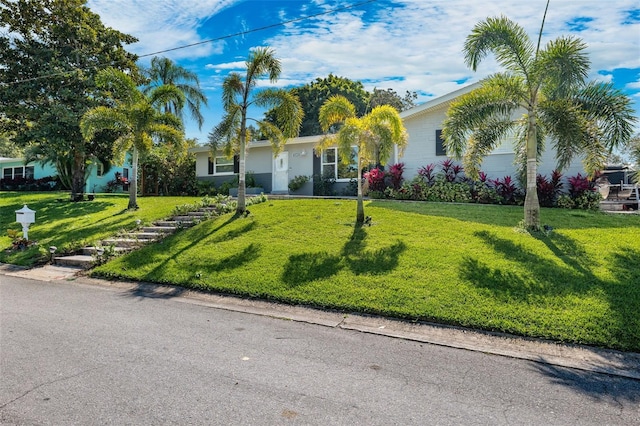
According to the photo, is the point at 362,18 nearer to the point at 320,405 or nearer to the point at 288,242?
the point at 288,242

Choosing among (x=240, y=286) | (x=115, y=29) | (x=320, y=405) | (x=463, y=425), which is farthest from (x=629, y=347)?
(x=115, y=29)

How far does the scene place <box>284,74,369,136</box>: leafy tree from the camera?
34156 mm

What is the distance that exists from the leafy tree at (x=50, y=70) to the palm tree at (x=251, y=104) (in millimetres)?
8031

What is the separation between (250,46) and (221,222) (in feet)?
17.8

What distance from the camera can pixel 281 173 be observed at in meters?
19.7

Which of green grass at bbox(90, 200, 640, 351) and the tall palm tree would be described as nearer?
green grass at bbox(90, 200, 640, 351)

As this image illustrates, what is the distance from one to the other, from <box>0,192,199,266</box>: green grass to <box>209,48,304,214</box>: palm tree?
3558 mm

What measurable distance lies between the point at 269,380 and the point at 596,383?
121 inches

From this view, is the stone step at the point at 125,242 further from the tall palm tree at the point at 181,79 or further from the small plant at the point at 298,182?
the tall palm tree at the point at 181,79

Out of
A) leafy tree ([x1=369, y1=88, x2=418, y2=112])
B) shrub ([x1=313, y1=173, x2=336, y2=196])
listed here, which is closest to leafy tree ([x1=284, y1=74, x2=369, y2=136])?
leafy tree ([x1=369, y1=88, x2=418, y2=112])

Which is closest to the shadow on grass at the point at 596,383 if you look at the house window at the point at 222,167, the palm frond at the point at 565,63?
the palm frond at the point at 565,63

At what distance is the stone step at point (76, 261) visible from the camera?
365 inches

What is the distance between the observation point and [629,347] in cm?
438

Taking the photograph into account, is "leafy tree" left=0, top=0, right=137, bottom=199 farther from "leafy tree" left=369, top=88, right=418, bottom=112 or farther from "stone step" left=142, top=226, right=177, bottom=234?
"leafy tree" left=369, top=88, right=418, bottom=112
